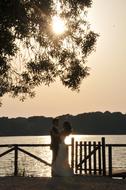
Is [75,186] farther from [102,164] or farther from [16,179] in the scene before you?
[102,164]

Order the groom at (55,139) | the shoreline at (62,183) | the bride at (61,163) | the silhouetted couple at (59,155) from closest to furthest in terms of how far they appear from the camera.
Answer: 1. the shoreline at (62,183)
2. the groom at (55,139)
3. the silhouetted couple at (59,155)
4. the bride at (61,163)

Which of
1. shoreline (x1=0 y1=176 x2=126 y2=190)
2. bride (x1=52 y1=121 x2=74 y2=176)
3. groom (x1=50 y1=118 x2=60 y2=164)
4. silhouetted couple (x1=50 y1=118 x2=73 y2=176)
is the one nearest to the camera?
shoreline (x1=0 y1=176 x2=126 y2=190)

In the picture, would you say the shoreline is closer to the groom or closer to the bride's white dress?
the bride's white dress

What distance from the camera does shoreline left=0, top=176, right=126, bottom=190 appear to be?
20.6 meters

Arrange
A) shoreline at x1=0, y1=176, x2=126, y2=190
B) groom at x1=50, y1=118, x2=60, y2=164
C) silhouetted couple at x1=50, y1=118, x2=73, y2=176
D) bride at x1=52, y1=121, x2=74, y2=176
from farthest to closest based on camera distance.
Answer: bride at x1=52, y1=121, x2=74, y2=176 < silhouetted couple at x1=50, y1=118, x2=73, y2=176 < groom at x1=50, y1=118, x2=60, y2=164 < shoreline at x1=0, y1=176, x2=126, y2=190

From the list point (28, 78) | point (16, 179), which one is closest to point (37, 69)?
point (28, 78)

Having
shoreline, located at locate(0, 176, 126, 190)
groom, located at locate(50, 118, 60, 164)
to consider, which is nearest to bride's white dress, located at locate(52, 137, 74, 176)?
groom, located at locate(50, 118, 60, 164)

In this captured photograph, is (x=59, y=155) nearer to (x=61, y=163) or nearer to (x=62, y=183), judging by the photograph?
(x=61, y=163)

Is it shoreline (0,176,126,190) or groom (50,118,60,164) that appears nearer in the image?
shoreline (0,176,126,190)

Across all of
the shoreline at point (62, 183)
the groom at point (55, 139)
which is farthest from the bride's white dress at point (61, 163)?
the shoreline at point (62, 183)

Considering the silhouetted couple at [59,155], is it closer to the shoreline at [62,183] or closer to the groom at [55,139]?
the groom at [55,139]

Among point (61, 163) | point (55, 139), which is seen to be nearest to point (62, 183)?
point (61, 163)

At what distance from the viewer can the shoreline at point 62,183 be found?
67.7ft

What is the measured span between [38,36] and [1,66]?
228cm
